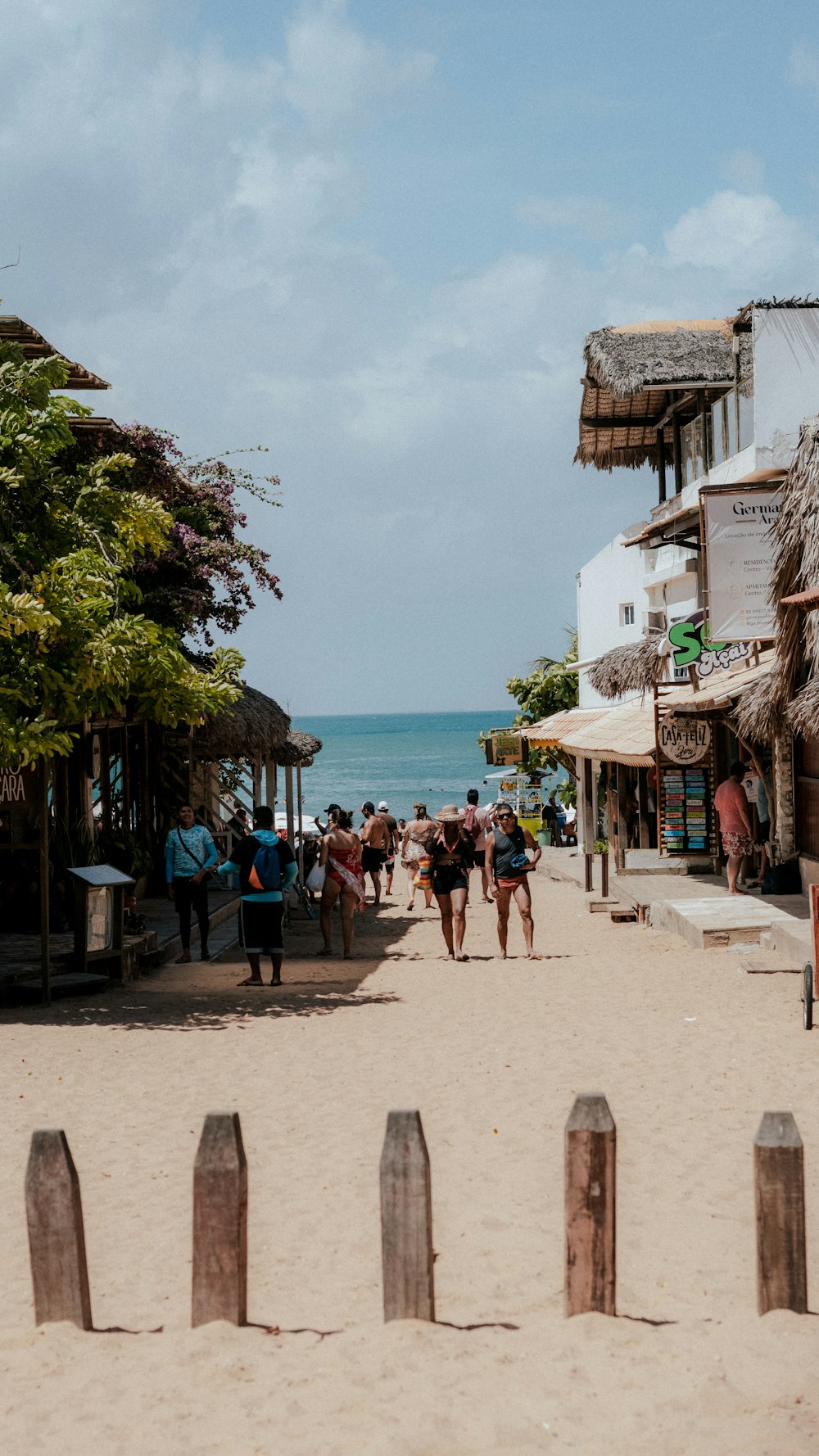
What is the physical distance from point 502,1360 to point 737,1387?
66cm

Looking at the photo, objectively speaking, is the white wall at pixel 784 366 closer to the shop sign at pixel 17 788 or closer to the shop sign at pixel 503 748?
the shop sign at pixel 17 788

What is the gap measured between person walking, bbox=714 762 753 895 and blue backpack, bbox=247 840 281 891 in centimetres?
632

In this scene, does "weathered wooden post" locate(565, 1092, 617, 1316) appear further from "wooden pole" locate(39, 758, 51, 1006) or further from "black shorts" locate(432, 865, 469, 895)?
"black shorts" locate(432, 865, 469, 895)

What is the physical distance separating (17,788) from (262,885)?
84.0 inches

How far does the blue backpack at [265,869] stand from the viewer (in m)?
11.2

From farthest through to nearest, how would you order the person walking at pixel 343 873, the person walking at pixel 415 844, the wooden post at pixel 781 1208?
the person walking at pixel 415 844, the person walking at pixel 343 873, the wooden post at pixel 781 1208

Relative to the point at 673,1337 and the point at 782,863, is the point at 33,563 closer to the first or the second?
the point at 673,1337

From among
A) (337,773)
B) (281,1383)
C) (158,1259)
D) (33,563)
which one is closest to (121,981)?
(33,563)

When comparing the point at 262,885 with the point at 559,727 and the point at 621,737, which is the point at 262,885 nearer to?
the point at 621,737

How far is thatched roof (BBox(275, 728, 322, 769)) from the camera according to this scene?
2178 cm

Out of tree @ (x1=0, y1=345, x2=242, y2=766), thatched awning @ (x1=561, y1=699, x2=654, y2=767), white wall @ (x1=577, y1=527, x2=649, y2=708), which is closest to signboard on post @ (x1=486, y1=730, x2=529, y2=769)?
white wall @ (x1=577, y1=527, x2=649, y2=708)

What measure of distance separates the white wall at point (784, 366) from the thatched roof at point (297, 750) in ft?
27.6

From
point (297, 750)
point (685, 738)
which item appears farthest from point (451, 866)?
point (297, 750)

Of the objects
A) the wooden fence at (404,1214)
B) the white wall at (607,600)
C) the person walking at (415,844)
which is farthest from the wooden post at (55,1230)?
the white wall at (607,600)
